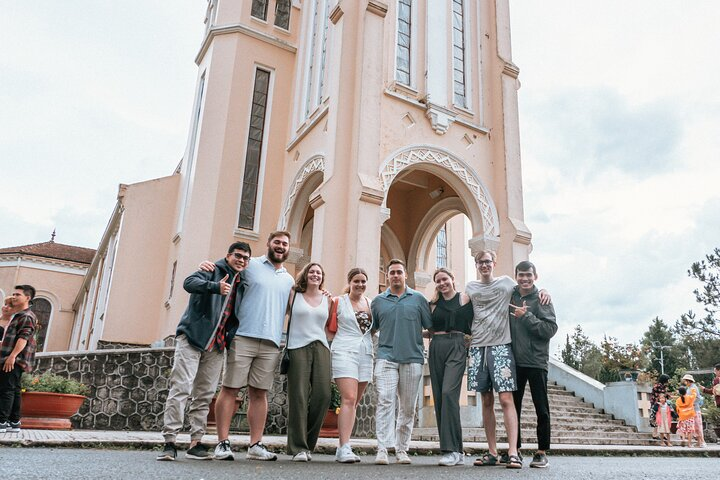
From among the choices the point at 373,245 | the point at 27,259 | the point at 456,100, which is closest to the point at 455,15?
the point at 456,100

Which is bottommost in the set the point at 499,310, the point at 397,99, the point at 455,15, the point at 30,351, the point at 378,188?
the point at 30,351

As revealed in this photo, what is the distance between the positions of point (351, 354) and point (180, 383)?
4.69 ft

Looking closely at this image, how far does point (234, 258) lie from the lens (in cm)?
460

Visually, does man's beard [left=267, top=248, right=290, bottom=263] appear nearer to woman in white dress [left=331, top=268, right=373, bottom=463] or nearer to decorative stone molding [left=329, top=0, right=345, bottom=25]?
woman in white dress [left=331, top=268, right=373, bottom=463]

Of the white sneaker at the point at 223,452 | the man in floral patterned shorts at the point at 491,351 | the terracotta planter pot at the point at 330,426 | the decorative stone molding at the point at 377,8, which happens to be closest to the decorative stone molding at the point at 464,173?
the decorative stone molding at the point at 377,8

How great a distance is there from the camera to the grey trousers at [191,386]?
169 inches

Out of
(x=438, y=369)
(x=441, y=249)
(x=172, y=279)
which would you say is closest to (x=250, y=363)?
(x=438, y=369)

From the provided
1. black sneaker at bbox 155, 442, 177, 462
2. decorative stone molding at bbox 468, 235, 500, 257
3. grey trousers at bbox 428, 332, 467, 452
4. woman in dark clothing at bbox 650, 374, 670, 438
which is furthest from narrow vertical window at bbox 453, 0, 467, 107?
black sneaker at bbox 155, 442, 177, 462

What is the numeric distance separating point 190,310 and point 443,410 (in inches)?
92.6

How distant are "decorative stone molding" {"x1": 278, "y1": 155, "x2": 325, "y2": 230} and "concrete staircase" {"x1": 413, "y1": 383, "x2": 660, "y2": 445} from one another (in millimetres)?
6686

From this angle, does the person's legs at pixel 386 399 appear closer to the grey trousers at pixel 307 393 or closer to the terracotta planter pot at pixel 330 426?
the grey trousers at pixel 307 393

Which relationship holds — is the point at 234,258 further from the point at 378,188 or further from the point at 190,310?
the point at 378,188

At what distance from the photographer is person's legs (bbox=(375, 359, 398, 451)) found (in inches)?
193

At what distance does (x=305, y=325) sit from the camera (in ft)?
15.5
